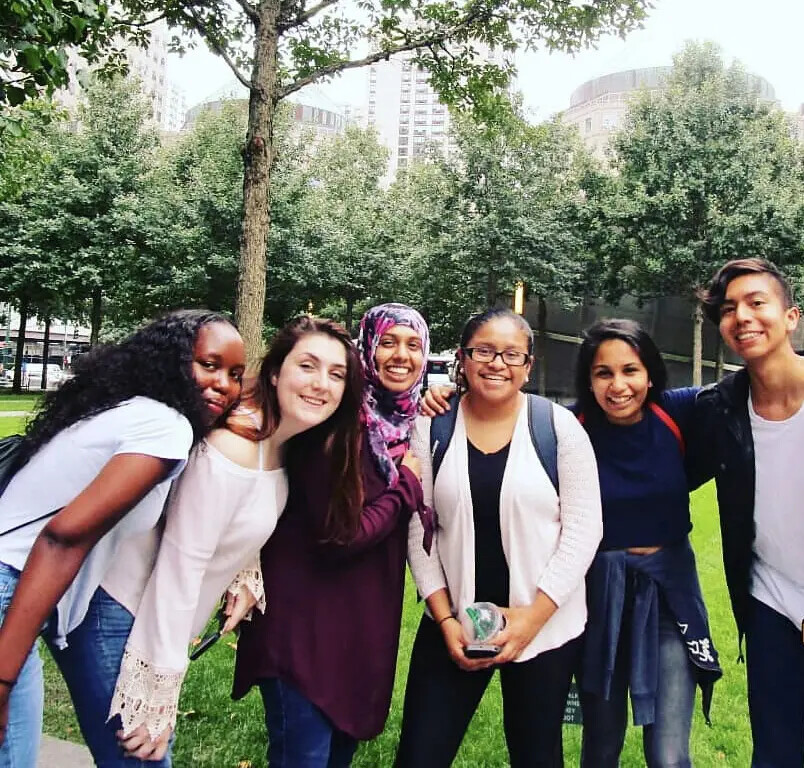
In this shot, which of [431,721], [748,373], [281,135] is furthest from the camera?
[281,135]

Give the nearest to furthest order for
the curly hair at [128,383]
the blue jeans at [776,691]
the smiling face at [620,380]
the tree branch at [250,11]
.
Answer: the curly hair at [128,383] < the blue jeans at [776,691] < the smiling face at [620,380] < the tree branch at [250,11]

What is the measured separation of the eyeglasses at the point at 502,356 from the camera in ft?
8.11

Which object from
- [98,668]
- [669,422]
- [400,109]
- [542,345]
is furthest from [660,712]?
[400,109]

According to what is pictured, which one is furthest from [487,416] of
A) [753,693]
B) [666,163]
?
[666,163]

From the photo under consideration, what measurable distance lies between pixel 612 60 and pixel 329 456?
80.0 metres

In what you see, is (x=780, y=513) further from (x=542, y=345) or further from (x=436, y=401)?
(x=542, y=345)

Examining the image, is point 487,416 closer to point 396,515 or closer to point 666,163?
point 396,515

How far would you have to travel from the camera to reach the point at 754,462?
2.50 m

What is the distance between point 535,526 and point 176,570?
3.97 feet

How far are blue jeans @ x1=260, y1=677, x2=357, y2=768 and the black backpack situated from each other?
0.88 metres

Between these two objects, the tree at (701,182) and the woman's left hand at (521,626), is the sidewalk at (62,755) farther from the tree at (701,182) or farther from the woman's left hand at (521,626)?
the tree at (701,182)

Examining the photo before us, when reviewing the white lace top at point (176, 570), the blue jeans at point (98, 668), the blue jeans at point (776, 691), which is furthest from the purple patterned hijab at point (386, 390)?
the blue jeans at point (776, 691)

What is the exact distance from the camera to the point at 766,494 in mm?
Answer: 2479

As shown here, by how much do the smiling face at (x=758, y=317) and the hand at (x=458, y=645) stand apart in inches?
57.6
